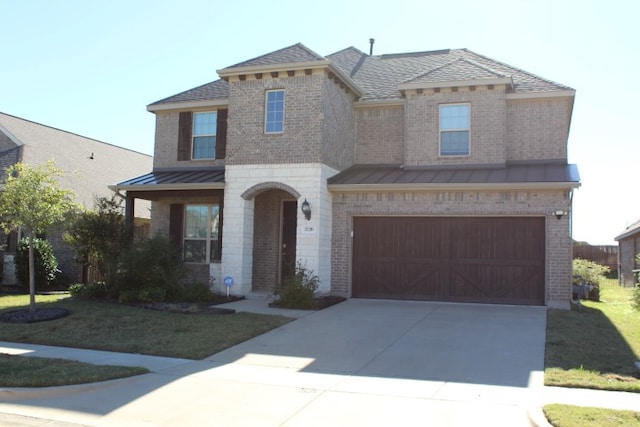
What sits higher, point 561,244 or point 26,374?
point 561,244

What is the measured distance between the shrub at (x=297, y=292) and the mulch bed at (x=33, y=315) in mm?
4796

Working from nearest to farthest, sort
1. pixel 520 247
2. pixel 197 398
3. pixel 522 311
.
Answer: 1. pixel 197 398
2. pixel 522 311
3. pixel 520 247

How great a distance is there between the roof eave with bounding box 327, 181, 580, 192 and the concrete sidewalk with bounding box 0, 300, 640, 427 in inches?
154

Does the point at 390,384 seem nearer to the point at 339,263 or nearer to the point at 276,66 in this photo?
the point at 339,263

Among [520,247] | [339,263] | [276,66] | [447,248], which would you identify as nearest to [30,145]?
[276,66]

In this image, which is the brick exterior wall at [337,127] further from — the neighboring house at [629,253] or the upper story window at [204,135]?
the neighboring house at [629,253]

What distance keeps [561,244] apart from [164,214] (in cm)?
1149

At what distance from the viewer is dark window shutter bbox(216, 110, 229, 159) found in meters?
17.9

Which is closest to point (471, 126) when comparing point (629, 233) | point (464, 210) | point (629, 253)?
point (464, 210)

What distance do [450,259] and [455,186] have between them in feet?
6.25

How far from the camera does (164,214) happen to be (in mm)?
18281

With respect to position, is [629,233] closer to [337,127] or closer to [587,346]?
[337,127]

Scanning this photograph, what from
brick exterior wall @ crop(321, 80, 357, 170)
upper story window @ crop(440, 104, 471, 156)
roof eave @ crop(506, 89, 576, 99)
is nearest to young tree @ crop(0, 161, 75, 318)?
brick exterior wall @ crop(321, 80, 357, 170)

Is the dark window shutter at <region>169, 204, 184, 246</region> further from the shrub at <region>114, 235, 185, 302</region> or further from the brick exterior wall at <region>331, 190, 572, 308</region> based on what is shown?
the brick exterior wall at <region>331, 190, 572, 308</region>
